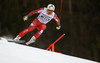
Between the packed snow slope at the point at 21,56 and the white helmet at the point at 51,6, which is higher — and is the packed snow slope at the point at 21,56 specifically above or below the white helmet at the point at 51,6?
below

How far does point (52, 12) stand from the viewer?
211cm

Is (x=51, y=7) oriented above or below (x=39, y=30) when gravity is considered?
above

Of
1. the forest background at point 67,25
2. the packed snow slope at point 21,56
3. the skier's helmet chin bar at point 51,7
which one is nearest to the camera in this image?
the packed snow slope at point 21,56

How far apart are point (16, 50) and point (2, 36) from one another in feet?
3.22

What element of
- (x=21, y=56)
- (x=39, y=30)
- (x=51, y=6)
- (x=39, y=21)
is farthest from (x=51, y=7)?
(x=21, y=56)

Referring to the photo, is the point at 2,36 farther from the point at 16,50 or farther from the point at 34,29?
the point at 16,50

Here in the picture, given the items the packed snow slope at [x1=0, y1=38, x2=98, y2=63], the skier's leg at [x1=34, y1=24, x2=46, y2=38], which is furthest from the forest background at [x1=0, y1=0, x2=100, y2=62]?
the packed snow slope at [x1=0, y1=38, x2=98, y2=63]

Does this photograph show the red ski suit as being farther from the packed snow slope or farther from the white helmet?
the packed snow slope

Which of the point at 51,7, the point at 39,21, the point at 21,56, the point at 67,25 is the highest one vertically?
the point at 51,7

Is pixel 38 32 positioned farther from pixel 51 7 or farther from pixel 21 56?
pixel 21 56

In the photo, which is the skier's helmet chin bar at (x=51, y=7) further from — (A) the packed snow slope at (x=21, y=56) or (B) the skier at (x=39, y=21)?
(A) the packed snow slope at (x=21, y=56)

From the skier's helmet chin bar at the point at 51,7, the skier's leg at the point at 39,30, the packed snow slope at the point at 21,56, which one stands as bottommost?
the packed snow slope at the point at 21,56

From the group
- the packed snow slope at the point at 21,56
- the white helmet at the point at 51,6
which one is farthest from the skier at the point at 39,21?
the packed snow slope at the point at 21,56

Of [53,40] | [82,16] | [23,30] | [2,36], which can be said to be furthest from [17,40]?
[82,16]
